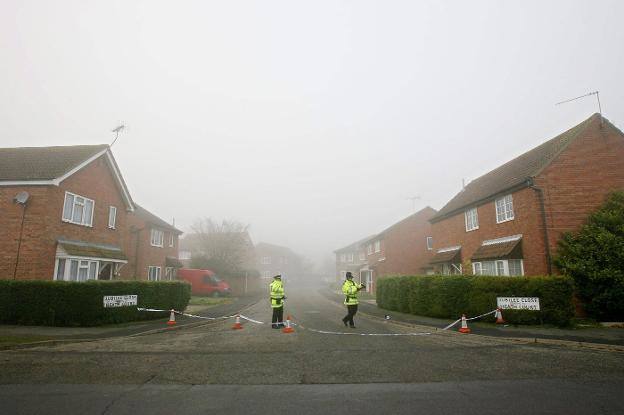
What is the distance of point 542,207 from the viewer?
17219mm

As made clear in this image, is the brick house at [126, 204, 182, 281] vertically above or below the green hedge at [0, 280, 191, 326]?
above

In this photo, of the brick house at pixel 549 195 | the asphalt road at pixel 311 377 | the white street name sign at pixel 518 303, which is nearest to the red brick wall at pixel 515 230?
the brick house at pixel 549 195

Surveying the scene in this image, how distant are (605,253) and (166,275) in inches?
1148

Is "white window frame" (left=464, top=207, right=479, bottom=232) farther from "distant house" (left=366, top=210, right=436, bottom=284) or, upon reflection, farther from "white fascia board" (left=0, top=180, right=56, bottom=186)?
"white fascia board" (left=0, top=180, right=56, bottom=186)

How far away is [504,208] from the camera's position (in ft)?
66.4

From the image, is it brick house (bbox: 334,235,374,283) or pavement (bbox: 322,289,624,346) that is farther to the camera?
brick house (bbox: 334,235,374,283)

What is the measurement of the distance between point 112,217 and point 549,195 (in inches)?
906

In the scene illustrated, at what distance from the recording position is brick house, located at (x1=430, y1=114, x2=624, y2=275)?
675 inches

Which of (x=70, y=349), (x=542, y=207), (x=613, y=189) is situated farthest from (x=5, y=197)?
(x=613, y=189)

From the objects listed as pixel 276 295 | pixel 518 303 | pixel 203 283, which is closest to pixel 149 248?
pixel 203 283

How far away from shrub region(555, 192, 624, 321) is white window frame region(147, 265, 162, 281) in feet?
85.2

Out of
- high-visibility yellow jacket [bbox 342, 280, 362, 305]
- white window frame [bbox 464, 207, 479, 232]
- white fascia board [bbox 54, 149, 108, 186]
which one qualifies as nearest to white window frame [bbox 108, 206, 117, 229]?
white fascia board [bbox 54, 149, 108, 186]

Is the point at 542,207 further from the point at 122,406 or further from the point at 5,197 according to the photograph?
the point at 5,197

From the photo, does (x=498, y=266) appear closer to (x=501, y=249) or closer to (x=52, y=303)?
(x=501, y=249)
